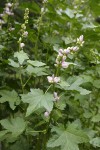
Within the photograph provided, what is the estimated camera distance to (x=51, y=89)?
8.18ft

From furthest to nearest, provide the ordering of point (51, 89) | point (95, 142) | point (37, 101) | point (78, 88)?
point (51, 89), point (95, 142), point (78, 88), point (37, 101)

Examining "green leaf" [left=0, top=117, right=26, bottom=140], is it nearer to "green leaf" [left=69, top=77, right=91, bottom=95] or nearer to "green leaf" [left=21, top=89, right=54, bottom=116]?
"green leaf" [left=21, top=89, right=54, bottom=116]

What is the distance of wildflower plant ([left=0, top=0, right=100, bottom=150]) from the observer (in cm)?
198

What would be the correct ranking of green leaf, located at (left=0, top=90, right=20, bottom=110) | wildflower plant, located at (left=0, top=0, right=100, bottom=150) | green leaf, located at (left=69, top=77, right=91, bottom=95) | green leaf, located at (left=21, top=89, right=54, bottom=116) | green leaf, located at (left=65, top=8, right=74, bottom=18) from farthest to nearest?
1. green leaf, located at (left=65, top=8, right=74, bottom=18)
2. green leaf, located at (left=0, top=90, right=20, bottom=110)
3. green leaf, located at (left=69, top=77, right=91, bottom=95)
4. wildflower plant, located at (left=0, top=0, right=100, bottom=150)
5. green leaf, located at (left=21, top=89, right=54, bottom=116)

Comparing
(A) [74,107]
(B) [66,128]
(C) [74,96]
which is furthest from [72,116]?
(B) [66,128]

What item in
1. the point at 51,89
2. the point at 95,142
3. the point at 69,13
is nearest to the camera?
the point at 95,142

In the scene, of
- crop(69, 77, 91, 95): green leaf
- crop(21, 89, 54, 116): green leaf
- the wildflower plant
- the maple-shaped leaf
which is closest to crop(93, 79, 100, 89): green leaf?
the wildflower plant

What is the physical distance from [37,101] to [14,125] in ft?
1.28

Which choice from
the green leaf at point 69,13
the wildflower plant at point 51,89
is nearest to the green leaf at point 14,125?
the wildflower plant at point 51,89

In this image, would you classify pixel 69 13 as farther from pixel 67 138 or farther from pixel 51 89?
pixel 67 138

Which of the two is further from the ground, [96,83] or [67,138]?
[96,83]

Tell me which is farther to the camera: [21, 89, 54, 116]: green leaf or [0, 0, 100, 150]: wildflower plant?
[0, 0, 100, 150]: wildflower plant

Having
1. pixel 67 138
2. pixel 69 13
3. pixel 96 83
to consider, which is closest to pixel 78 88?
pixel 67 138

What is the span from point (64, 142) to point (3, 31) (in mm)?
1541
